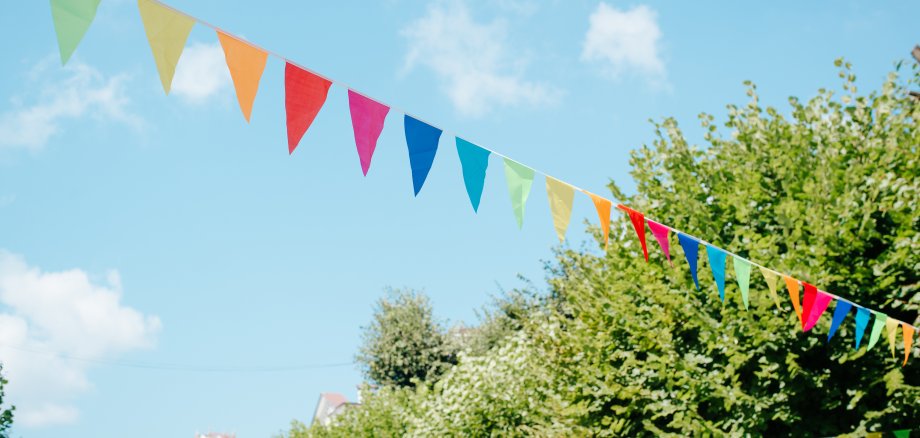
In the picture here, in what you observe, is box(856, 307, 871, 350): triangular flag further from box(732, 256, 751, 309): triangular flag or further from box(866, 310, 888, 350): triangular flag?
box(732, 256, 751, 309): triangular flag

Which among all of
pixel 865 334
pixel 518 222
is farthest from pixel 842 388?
pixel 518 222

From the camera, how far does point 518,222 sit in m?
5.57

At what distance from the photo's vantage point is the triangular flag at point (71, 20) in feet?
9.98

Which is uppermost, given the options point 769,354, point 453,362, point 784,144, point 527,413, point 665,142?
point 453,362

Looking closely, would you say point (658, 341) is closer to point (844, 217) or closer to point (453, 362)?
point (844, 217)

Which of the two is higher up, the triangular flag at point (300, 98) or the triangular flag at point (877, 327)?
the triangular flag at point (877, 327)

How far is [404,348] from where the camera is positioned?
101ft

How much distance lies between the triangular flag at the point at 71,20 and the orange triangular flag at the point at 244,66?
83 cm

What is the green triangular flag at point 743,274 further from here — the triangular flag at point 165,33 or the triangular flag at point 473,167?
the triangular flag at point 165,33

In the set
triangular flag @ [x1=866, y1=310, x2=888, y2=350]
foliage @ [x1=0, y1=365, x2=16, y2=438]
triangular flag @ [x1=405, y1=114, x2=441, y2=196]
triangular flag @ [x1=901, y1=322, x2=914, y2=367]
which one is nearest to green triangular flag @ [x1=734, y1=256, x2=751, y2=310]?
triangular flag @ [x1=866, y1=310, x2=888, y2=350]

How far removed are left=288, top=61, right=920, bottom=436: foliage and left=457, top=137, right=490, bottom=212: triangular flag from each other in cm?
471

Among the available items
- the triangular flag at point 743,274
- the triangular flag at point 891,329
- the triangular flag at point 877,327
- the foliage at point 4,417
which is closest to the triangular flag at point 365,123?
the triangular flag at point 743,274

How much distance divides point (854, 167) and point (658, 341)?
3.10 metres

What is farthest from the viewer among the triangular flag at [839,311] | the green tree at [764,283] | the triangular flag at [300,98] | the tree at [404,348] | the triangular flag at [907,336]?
the tree at [404,348]
